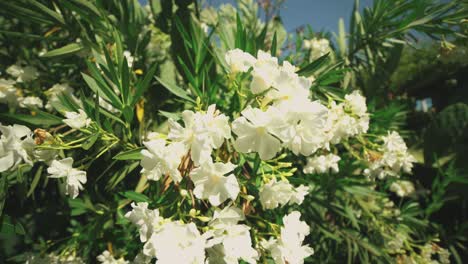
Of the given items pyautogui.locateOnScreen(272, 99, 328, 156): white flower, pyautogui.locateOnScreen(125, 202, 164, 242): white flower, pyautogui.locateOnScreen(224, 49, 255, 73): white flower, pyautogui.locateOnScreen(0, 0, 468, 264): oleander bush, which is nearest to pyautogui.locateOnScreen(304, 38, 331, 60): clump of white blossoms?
pyautogui.locateOnScreen(0, 0, 468, 264): oleander bush

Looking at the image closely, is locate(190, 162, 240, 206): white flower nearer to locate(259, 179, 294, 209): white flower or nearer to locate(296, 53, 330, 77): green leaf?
locate(259, 179, 294, 209): white flower

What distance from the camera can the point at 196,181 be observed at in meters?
0.56

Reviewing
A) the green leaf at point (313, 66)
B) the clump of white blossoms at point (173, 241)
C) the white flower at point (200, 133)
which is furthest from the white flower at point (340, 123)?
the clump of white blossoms at point (173, 241)

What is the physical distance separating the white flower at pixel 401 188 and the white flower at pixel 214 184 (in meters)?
1.70

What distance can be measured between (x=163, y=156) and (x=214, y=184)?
12cm

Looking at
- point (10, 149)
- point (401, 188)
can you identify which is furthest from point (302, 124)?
point (401, 188)

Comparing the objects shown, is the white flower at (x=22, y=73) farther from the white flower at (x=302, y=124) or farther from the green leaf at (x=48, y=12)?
the white flower at (x=302, y=124)

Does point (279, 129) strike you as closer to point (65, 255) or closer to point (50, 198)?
point (65, 255)

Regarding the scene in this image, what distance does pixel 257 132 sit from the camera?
570mm

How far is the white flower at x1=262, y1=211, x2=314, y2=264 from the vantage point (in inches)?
24.5

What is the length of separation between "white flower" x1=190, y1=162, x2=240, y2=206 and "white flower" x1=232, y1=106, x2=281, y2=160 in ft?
0.22

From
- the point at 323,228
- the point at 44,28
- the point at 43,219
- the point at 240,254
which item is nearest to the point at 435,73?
the point at 323,228

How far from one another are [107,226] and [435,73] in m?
3.19

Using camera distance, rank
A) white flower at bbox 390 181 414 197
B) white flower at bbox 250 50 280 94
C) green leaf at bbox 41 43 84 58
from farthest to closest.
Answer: white flower at bbox 390 181 414 197 → green leaf at bbox 41 43 84 58 → white flower at bbox 250 50 280 94
